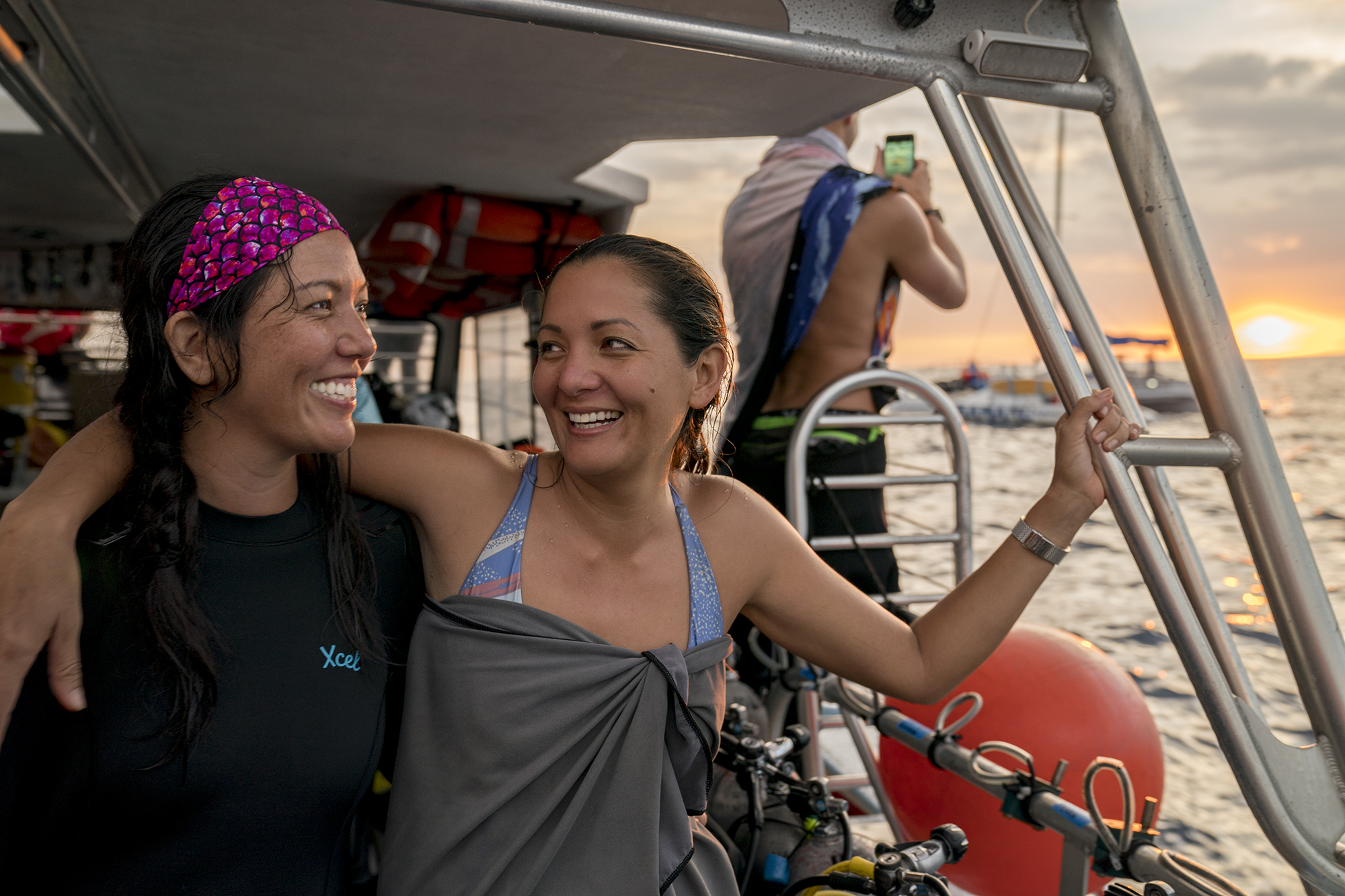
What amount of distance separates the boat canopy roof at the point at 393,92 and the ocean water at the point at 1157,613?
135 centimetres

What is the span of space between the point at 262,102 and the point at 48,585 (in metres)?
1.66

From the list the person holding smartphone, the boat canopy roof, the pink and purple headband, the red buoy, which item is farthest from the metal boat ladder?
the pink and purple headband

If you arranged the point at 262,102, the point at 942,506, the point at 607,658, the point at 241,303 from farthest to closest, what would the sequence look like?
the point at 942,506
the point at 262,102
the point at 607,658
the point at 241,303

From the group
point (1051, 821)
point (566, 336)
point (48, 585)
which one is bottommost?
point (1051, 821)

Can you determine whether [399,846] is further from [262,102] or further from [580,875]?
[262,102]

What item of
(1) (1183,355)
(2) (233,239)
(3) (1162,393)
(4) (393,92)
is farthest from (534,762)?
(3) (1162,393)

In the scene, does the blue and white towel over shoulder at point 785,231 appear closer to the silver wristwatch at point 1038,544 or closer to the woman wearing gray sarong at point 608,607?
the woman wearing gray sarong at point 608,607

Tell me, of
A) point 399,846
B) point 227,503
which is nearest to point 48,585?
point 227,503

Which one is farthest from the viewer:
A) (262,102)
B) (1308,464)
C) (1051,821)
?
(1308,464)

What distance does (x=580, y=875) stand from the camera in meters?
1.39

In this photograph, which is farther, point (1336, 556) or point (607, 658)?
point (1336, 556)

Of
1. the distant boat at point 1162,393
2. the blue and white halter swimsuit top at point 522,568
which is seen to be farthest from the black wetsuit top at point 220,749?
the distant boat at point 1162,393

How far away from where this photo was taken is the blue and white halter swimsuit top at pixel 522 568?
4.96 ft

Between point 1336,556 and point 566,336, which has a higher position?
point 566,336
